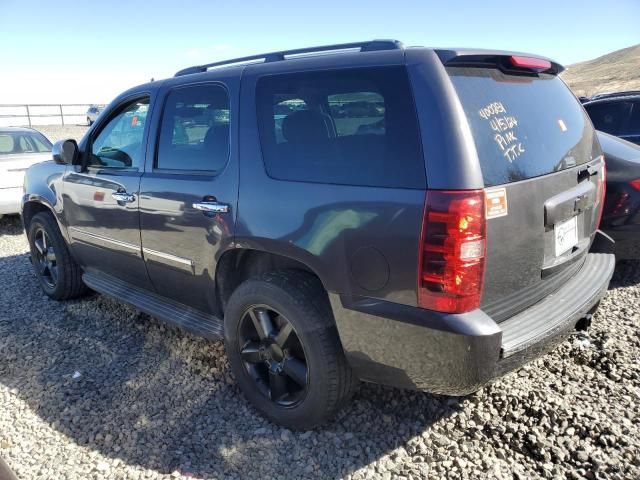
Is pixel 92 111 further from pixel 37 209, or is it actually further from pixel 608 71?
pixel 608 71

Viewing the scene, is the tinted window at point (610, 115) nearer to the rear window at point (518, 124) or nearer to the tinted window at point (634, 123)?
the tinted window at point (634, 123)

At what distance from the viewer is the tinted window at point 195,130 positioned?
2.80 m

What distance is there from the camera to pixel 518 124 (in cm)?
222

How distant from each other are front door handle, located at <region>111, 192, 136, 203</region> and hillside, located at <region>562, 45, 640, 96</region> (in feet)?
156

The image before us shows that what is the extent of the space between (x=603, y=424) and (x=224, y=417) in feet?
6.54

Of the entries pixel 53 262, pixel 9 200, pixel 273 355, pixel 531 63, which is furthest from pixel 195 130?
pixel 9 200

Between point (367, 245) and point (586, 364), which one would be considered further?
point (586, 364)

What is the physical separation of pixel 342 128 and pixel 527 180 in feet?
2.76

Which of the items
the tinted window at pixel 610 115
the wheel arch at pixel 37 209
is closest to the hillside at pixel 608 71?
the tinted window at pixel 610 115

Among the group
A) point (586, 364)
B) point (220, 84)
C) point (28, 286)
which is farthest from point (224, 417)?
point (28, 286)

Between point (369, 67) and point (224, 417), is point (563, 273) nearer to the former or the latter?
point (369, 67)

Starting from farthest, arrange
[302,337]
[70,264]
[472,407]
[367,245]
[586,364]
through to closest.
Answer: [70,264], [586,364], [472,407], [302,337], [367,245]

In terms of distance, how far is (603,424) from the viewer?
251 cm

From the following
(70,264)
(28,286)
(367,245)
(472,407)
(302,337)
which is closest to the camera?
(367,245)
